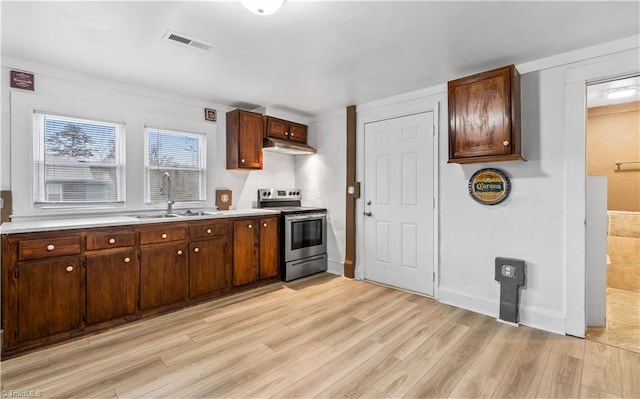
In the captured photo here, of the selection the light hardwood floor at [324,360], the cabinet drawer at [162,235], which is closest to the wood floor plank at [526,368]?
the light hardwood floor at [324,360]

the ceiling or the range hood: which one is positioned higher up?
the ceiling

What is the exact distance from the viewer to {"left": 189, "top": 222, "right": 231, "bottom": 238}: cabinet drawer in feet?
10.7

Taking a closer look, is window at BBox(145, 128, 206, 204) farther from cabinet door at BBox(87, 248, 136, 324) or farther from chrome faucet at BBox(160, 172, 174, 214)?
cabinet door at BBox(87, 248, 136, 324)

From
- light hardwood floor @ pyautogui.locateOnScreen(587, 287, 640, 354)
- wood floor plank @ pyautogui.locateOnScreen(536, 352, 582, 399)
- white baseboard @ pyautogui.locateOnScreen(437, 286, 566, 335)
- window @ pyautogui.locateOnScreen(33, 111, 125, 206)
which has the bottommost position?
wood floor plank @ pyautogui.locateOnScreen(536, 352, 582, 399)

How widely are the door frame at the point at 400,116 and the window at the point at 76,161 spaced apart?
2867mm

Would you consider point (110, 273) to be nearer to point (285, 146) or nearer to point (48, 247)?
point (48, 247)

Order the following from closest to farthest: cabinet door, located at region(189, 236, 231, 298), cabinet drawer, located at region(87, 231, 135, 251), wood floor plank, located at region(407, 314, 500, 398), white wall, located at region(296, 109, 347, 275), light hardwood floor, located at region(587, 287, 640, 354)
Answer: wood floor plank, located at region(407, 314, 500, 398), light hardwood floor, located at region(587, 287, 640, 354), cabinet drawer, located at region(87, 231, 135, 251), cabinet door, located at region(189, 236, 231, 298), white wall, located at region(296, 109, 347, 275)

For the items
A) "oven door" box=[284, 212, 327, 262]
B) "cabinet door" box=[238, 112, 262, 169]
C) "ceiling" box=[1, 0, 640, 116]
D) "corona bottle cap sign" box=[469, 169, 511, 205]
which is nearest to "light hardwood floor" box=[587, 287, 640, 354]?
"corona bottle cap sign" box=[469, 169, 511, 205]

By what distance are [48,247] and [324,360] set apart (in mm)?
2327

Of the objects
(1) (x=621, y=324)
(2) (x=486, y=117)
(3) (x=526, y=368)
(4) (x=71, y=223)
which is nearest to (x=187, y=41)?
(4) (x=71, y=223)

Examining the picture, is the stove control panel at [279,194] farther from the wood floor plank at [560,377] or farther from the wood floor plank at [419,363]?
the wood floor plank at [560,377]

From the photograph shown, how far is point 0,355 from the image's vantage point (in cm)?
221

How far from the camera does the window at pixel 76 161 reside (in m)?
2.87

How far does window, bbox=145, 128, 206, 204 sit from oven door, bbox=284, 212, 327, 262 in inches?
48.9
